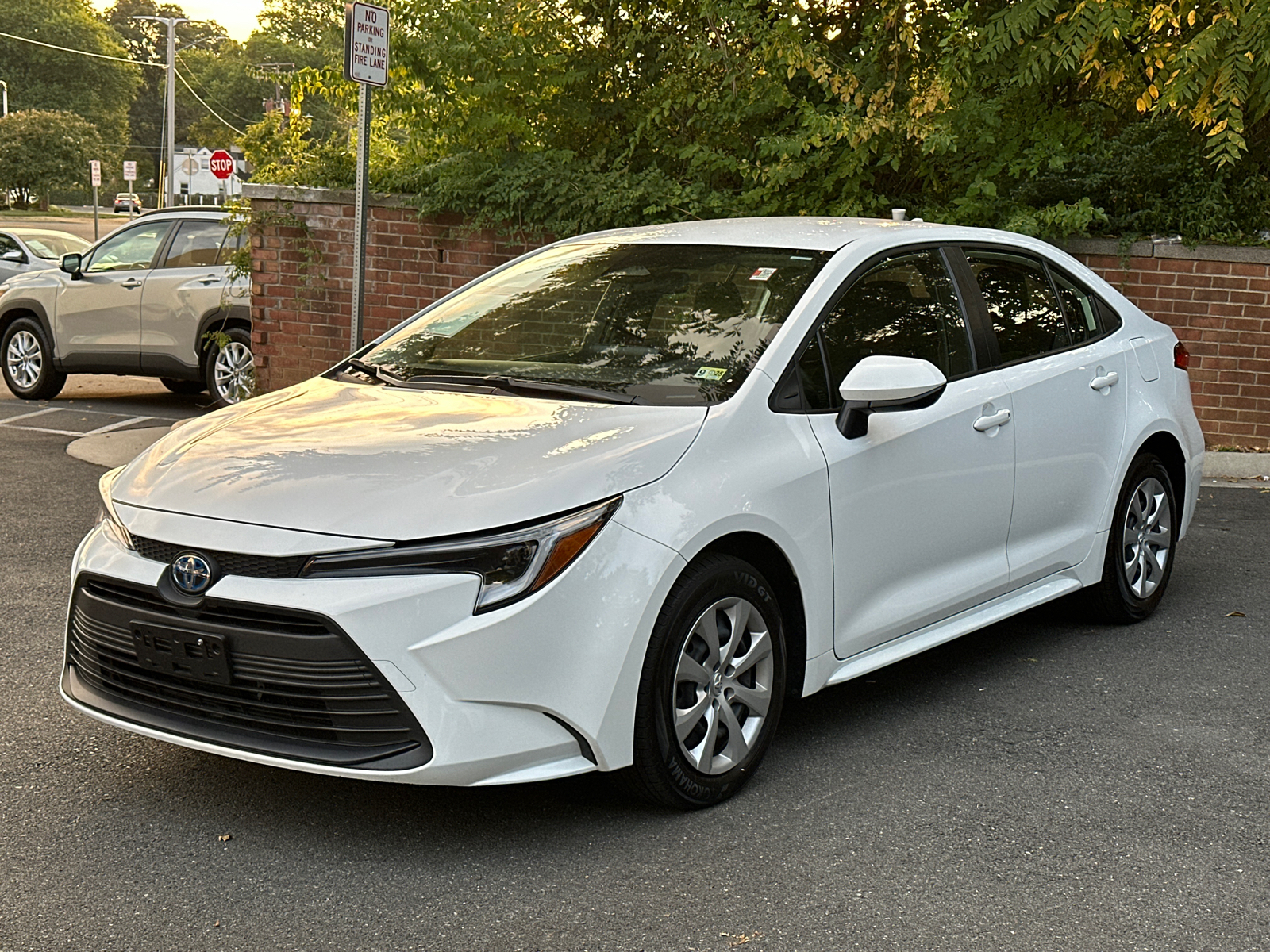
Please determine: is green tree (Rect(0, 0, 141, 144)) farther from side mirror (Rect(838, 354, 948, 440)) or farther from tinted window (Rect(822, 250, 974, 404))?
side mirror (Rect(838, 354, 948, 440))

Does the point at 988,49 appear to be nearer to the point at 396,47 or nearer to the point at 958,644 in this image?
the point at 396,47

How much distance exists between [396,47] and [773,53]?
2.67 meters

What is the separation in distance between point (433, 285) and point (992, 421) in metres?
6.69

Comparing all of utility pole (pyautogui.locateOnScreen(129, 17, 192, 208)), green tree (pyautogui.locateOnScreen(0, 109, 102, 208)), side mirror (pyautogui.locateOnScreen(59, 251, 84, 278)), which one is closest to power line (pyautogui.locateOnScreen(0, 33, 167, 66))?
green tree (pyautogui.locateOnScreen(0, 109, 102, 208))

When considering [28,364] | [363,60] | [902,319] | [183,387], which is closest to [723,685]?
[902,319]

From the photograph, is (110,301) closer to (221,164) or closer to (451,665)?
(451,665)

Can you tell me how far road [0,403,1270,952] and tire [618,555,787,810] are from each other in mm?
126

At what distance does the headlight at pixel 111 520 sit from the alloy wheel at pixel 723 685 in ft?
4.79

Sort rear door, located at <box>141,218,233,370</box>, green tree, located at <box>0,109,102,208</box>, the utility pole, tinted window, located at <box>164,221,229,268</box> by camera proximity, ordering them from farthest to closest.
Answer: green tree, located at <box>0,109,102,208</box> → the utility pole → tinted window, located at <box>164,221,229,268</box> → rear door, located at <box>141,218,233,370</box>

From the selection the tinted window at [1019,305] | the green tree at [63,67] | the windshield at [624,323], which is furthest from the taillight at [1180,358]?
the green tree at [63,67]

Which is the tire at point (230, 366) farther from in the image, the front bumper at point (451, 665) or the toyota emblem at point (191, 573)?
the toyota emblem at point (191, 573)

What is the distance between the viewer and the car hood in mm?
3551

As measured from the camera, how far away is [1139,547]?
6.07m

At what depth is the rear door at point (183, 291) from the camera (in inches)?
485
